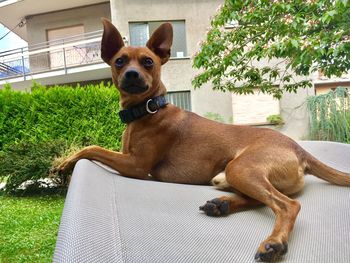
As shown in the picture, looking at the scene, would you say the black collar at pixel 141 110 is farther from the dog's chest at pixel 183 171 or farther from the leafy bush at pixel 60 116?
the leafy bush at pixel 60 116

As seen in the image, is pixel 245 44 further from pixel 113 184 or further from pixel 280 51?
pixel 113 184

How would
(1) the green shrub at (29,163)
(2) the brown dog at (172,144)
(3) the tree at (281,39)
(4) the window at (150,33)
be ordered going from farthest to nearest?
(4) the window at (150,33) < (1) the green shrub at (29,163) < (3) the tree at (281,39) < (2) the brown dog at (172,144)

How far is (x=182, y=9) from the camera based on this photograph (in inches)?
467

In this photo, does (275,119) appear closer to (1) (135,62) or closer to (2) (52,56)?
(2) (52,56)

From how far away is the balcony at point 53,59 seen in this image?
12.3 meters

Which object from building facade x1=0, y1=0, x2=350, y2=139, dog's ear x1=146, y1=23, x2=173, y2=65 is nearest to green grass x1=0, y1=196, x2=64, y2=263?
dog's ear x1=146, y1=23, x2=173, y2=65

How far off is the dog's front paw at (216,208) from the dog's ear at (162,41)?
1.34 metres

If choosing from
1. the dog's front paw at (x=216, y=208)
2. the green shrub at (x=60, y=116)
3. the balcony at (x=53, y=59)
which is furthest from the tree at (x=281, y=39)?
the balcony at (x=53, y=59)

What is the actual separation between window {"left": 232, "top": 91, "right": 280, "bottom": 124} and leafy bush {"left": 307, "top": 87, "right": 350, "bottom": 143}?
3909mm

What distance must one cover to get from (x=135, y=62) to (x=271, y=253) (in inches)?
62.1

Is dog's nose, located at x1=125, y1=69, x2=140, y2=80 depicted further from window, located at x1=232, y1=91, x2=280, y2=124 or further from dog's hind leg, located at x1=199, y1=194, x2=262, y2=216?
window, located at x1=232, y1=91, x2=280, y2=124

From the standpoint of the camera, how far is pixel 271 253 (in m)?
1.10

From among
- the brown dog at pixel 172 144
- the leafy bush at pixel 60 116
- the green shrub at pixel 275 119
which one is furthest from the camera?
the green shrub at pixel 275 119

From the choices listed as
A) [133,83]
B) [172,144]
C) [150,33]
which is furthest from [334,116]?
[150,33]
